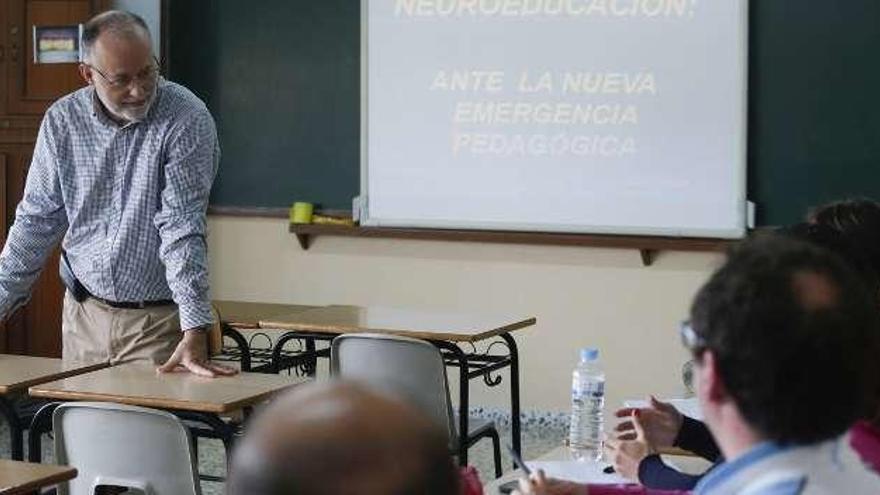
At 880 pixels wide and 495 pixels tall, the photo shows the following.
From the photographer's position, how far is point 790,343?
1.19 m

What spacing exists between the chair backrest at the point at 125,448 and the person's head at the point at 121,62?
0.85 metres

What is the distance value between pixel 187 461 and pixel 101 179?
0.96m

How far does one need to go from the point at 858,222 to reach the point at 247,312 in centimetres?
357

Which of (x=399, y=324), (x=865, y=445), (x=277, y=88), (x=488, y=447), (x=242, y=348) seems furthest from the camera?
(x=277, y=88)

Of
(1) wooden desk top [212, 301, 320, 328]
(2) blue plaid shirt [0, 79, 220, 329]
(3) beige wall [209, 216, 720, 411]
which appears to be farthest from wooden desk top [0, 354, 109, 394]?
(3) beige wall [209, 216, 720, 411]

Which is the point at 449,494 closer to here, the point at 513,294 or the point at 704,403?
the point at 704,403

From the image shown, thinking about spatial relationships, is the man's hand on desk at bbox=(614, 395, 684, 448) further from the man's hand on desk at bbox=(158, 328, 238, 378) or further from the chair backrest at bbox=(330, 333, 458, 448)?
the chair backrest at bbox=(330, 333, 458, 448)

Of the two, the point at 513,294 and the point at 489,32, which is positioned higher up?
the point at 489,32

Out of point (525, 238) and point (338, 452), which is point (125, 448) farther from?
point (525, 238)

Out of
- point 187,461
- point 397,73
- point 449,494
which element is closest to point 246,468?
point 449,494

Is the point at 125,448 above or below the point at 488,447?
above

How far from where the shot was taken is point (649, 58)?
231 inches

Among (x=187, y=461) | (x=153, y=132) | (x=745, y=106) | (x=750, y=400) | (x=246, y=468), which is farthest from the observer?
(x=745, y=106)

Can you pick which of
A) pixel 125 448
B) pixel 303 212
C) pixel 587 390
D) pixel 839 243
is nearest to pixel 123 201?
pixel 125 448
